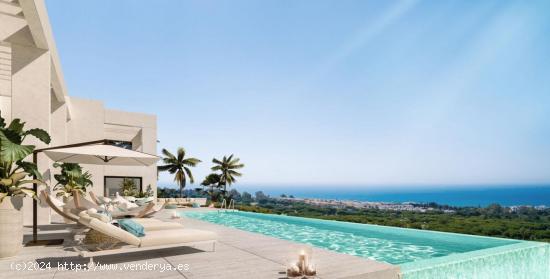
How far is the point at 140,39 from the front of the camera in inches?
679

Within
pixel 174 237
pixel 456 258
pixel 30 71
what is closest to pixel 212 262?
pixel 174 237

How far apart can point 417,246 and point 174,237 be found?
6170mm

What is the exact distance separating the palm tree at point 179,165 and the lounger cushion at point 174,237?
30.6m

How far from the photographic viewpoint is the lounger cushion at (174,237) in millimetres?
5742

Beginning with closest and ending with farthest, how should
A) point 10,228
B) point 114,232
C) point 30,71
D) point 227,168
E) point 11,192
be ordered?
point 114,232 → point 10,228 → point 11,192 → point 30,71 → point 227,168

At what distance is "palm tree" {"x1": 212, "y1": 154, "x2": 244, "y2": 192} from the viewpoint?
125 feet

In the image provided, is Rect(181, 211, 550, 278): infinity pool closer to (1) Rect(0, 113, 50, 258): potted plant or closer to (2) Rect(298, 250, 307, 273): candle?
A: (2) Rect(298, 250, 307, 273): candle

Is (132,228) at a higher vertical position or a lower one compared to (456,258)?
higher

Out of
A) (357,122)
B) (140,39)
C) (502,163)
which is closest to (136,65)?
(140,39)

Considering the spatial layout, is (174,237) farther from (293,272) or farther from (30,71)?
(30,71)

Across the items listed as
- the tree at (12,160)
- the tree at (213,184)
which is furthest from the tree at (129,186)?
the tree at (12,160)

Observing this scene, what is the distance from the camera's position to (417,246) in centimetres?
882

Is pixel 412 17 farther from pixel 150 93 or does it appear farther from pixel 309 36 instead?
pixel 150 93

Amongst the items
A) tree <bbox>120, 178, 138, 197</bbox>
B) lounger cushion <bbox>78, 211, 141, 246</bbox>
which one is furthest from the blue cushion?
tree <bbox>120, 178, 138, 197</bbox>
